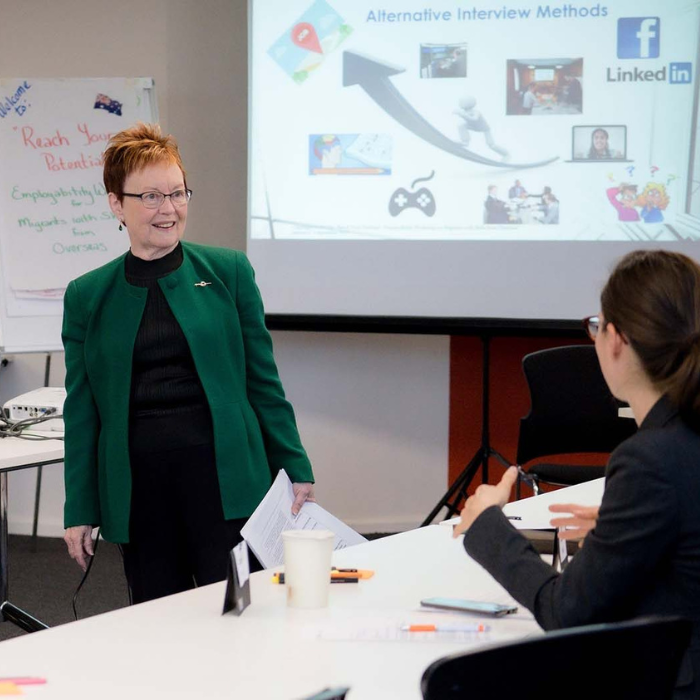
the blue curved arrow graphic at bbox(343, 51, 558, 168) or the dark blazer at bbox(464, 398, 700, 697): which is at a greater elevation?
the blue curved arrow graphic at bbox(343, 51, 558, 168)

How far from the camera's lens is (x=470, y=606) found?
1625 millimetres

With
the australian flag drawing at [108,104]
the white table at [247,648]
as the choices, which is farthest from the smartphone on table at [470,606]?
the australian flag drawing at [108,104]

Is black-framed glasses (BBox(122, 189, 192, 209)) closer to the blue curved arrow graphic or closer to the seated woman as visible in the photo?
the seated woman

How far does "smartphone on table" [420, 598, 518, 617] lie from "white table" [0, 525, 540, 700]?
2 cm

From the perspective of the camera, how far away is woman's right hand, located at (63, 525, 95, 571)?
226cm

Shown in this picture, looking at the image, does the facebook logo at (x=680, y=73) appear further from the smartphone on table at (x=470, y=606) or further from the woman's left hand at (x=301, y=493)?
the smartphone on table at (x=470, y=606)

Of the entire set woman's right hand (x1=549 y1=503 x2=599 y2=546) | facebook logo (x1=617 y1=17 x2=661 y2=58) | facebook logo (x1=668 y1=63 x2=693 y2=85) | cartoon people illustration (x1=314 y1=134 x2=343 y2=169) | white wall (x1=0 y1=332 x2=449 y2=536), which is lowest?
white wall (x1=0 y1=332 x2=449 y2=536)

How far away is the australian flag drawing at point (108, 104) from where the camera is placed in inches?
172

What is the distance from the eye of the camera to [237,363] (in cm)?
229

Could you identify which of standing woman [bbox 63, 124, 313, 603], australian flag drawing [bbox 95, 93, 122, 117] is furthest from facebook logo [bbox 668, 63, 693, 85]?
standing woman [bbox 63, 124, 313, 603]

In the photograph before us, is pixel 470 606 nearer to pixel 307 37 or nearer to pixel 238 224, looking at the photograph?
pixel 307 37

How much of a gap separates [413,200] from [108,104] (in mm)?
1379

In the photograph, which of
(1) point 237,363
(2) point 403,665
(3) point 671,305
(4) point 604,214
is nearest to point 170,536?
(1) point 237,363

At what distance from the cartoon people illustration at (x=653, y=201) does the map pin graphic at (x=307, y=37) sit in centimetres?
144
